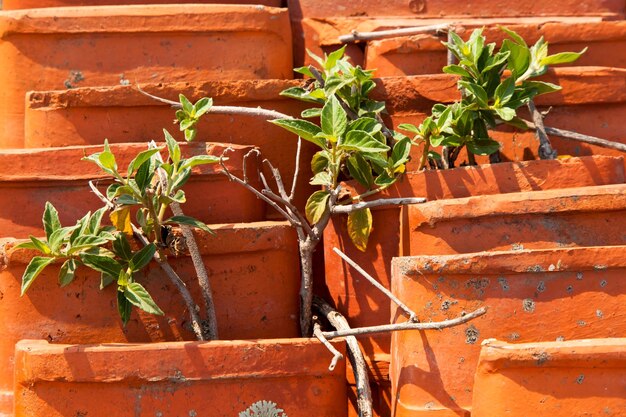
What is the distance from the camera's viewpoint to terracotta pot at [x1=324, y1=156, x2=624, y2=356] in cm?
217

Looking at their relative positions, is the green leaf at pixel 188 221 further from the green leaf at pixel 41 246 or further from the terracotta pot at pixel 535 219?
the terracotta pot at pixel 535 219

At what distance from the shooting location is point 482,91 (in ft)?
7.18

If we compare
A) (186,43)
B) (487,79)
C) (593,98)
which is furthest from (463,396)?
(186,43)

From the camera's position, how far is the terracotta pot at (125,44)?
239cm

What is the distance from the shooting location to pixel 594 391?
1.77 meters

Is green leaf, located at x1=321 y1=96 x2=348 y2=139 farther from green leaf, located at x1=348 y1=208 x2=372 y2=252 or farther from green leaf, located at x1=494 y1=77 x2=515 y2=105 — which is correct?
green leaf, located at x1=494 y1=77 x2=515 y2=105

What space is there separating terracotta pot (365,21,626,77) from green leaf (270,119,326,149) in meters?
0.38

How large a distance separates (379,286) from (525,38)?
0.74 m

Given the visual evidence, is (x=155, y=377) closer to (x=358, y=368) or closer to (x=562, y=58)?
(x=358, y=368)


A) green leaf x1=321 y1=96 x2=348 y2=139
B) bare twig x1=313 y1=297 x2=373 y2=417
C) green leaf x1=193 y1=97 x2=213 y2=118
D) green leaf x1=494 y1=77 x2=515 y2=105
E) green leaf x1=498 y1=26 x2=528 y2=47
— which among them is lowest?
bare twig x1=313 y1=297 x2=373 y2=417

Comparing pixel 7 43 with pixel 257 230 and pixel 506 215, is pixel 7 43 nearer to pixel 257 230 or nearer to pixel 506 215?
pixel 257 230

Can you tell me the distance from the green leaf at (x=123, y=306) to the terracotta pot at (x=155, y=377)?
0.08 metres

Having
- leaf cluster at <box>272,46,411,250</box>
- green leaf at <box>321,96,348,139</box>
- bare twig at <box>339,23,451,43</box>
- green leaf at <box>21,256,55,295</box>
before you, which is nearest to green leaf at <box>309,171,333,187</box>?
leaf cluster at <box>272,46,411,250</box>

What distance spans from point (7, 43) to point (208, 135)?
0.48 meters
